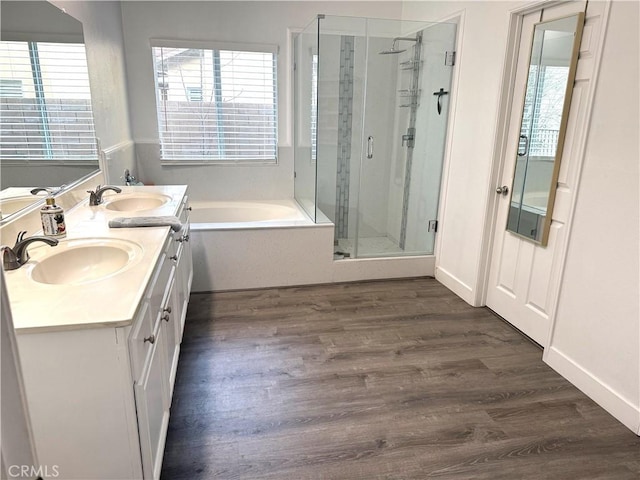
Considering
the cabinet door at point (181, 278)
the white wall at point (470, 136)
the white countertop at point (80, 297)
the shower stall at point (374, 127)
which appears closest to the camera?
the white countertop at point (80, 297)

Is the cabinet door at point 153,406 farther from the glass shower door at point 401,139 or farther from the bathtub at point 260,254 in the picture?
the glass shower door at point 401,139

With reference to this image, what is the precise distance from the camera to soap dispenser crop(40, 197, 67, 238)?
5.67ft

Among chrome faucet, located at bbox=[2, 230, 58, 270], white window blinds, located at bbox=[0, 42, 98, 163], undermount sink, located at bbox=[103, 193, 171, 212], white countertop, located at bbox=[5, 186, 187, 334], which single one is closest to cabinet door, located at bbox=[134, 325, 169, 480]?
white countertop, located at bbox=[5, 186, 187, 334]

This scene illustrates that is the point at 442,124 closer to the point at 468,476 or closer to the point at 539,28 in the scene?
the point at 539,28

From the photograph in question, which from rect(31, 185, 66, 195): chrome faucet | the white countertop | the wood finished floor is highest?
rect(31, 185, 66, 195): chrome faucet

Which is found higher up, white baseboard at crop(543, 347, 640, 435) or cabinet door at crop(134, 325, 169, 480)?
cabinet door at crop(134, 325, 169, 480)

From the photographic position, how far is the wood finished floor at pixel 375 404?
5.90ft

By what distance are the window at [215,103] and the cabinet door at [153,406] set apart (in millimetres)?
2968

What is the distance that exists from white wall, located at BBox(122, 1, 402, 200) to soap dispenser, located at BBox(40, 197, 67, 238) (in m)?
2.58

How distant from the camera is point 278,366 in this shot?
8.05 feet

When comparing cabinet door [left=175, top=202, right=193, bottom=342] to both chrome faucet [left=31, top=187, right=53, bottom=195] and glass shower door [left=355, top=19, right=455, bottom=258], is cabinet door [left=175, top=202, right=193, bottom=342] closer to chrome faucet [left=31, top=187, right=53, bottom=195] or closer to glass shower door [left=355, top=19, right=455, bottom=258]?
chrome faucet [left=31, top=187, right=53, bottom=195]

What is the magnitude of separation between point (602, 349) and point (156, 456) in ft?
6.92

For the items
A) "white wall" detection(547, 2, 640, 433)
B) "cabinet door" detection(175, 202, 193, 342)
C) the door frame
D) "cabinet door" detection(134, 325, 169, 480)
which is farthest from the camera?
"cabinet door" detection(175, 202, 193, 342)

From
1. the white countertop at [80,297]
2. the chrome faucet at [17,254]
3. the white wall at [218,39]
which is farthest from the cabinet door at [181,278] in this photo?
the white wall at [218,39]
